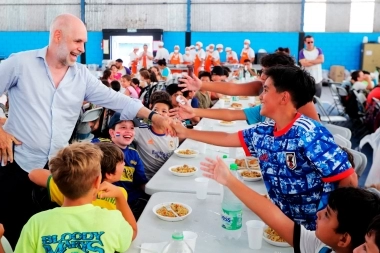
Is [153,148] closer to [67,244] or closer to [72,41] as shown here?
[72,41]

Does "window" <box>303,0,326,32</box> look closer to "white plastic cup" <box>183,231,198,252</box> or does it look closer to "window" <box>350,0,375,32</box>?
"window" <box>350,0,375,32</box>

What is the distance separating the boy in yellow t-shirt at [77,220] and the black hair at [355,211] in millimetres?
777

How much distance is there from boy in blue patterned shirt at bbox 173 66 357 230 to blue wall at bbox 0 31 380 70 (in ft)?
51.9

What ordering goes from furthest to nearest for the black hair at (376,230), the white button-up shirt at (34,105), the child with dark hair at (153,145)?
the child with dark hair at (153,145)
the white button-up shirt at (34,105)
the black hair at (376,230)

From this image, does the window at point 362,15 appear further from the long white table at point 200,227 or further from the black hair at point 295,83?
the long white table at point 200,227

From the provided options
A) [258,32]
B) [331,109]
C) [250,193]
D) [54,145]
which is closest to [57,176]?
[250,193]

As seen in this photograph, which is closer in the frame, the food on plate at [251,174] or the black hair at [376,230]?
the black hair at [376,230]

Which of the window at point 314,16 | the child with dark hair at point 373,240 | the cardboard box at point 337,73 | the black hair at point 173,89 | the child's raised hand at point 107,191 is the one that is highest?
the window at point 314,16

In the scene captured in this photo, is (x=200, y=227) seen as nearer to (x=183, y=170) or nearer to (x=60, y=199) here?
(x=60, y=199)

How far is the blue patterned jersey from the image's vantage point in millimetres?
1829

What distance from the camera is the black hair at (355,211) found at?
4.58ft

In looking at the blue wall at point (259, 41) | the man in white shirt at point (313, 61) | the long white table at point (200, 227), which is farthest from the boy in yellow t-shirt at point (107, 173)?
the blue wall at point (259, 41)

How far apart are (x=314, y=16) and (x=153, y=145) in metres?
16.2

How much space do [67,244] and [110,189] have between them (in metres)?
0.31
